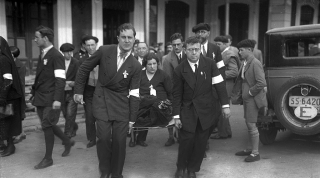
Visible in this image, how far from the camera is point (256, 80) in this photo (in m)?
4.73

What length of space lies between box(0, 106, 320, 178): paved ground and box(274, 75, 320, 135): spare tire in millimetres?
492

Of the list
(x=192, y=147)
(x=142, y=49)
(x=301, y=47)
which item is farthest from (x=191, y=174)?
(x=142, y=49)

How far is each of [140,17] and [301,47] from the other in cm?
854

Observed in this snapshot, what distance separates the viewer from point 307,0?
18.0m

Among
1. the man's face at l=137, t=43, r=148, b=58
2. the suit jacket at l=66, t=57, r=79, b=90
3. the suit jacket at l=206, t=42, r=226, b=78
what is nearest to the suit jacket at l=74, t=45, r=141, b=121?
the suit jacket at l=206, t=42, r=226, b=78

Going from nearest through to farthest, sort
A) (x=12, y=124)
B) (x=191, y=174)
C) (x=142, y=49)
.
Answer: (x=191, y=174) → (x=12, y=124) → (x=142, y=49)

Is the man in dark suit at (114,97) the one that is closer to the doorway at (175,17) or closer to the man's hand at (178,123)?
the man's hand at (178,123)

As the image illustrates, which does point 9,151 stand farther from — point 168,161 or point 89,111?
point 168,161

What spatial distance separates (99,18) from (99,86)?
8390 millimetres

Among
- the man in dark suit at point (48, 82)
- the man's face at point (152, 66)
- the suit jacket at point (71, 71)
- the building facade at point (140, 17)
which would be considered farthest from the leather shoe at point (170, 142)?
the building facade at point (140, 17)

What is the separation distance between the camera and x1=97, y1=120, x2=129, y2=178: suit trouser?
389 centimetres

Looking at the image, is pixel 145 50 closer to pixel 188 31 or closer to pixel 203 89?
pixel 203 89

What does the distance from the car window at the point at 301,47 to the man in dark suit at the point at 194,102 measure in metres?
1.81

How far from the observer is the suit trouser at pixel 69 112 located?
6195 millimetres
